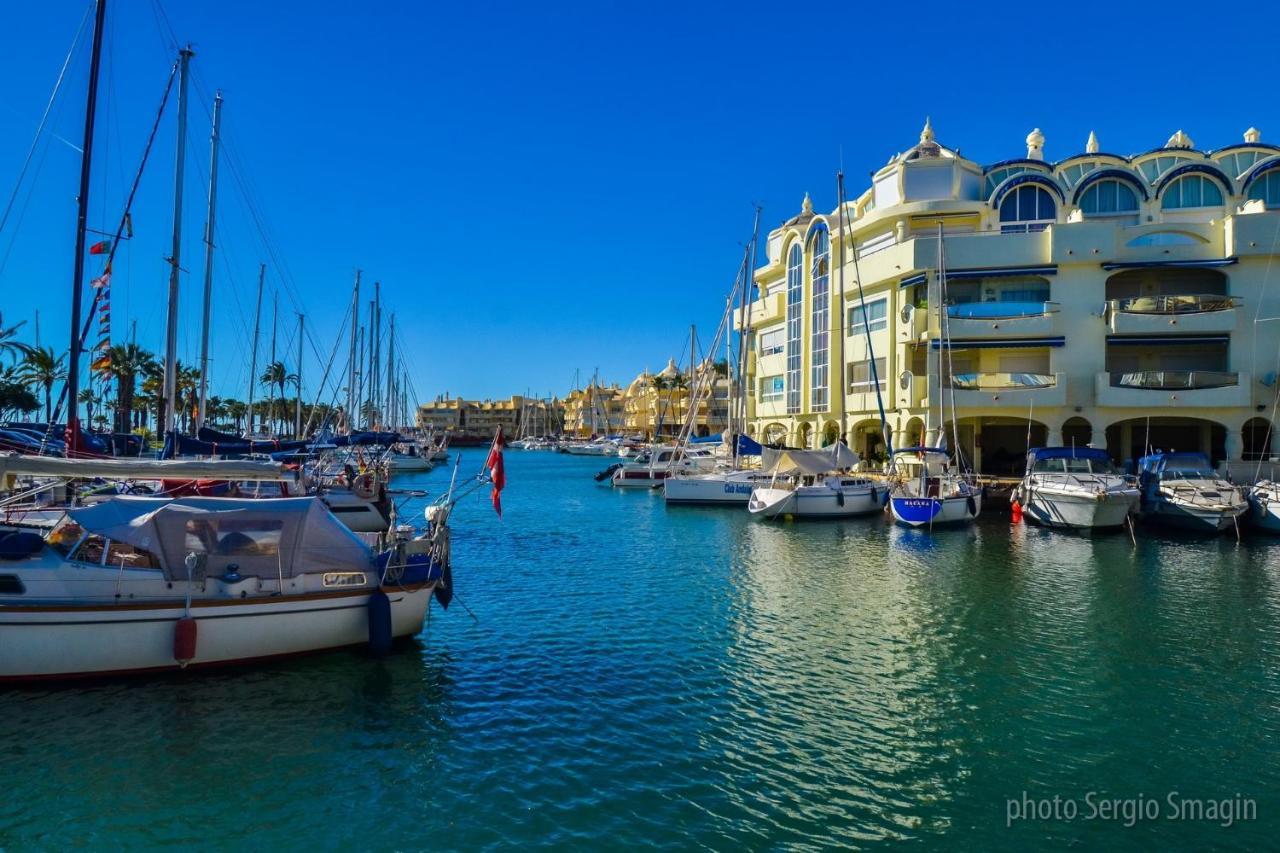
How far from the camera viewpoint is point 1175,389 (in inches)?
1716

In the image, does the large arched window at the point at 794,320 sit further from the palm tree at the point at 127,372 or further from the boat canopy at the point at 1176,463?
the palm tree at the point at 127,372

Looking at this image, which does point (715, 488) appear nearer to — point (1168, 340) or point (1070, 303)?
point (1070, 303)

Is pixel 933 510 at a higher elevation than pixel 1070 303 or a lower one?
lower

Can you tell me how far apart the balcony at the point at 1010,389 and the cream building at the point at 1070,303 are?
80 mm

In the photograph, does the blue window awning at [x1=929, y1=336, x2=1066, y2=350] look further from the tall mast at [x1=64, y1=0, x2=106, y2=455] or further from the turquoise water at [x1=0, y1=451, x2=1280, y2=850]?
the tall mast at [x1=64, y1=0, x2=106, y2=455]

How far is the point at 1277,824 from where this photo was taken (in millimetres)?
9102

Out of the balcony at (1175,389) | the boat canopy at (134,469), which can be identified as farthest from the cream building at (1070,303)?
the boat canopy at (134,469)

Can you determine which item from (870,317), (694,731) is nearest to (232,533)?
(694,731)

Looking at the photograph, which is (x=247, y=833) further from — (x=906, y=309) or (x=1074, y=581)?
(x=906, y=309)

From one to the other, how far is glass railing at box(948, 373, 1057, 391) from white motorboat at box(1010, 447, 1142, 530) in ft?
24.2

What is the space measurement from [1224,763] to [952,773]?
374 centimetres

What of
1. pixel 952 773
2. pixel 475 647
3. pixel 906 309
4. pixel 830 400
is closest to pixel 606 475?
pixel 830 400

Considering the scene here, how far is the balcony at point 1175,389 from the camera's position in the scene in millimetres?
42906

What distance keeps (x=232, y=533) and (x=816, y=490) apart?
28.9 m
